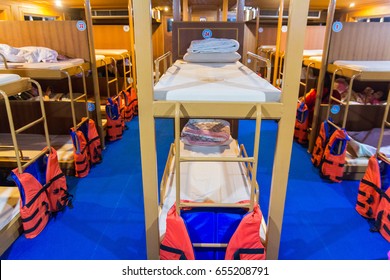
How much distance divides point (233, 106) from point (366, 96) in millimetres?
4266

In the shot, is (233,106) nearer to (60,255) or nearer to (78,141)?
(60,255)

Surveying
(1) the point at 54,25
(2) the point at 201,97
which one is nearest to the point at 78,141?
(1) the point at 54,25

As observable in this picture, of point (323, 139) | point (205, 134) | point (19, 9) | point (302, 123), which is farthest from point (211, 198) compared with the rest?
point (19, 9)

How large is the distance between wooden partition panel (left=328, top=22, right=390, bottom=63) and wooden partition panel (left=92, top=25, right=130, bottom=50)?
5.65 meters

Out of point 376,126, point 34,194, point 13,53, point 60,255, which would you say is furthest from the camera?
point 376,126

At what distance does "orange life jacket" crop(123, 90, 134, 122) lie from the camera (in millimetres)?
6570

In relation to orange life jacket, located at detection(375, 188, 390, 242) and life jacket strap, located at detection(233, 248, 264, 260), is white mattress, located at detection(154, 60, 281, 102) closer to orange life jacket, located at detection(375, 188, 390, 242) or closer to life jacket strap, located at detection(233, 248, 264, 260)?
life jacket strap, located at detection(233, 248, 264, 260)

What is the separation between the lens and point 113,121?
18.0 ft

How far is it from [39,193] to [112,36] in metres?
6.39

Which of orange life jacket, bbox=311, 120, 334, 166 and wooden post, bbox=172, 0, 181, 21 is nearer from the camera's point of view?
wooden post, bbox=172, 0, 181, 21

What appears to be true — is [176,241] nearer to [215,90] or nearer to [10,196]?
[215,90]

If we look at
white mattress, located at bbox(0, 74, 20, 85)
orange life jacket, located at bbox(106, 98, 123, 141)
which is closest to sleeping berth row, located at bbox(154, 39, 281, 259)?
white mattress, located at bbox(0, 74, 20, 85)

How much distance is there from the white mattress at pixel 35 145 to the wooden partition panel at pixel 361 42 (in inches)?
167

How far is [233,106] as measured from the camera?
183cm
